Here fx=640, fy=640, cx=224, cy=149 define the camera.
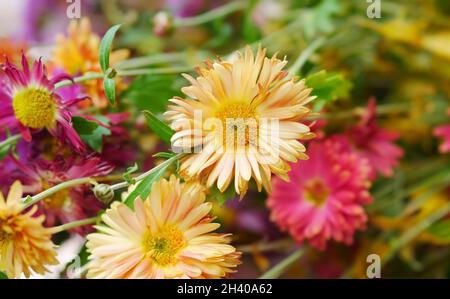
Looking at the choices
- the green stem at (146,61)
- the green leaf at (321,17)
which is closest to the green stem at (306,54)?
the green leaf at (321,17)

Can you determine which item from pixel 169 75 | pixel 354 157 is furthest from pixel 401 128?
pixel 169 75

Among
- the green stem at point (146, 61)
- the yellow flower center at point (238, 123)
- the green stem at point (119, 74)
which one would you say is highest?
the green stem at point (146, 61)

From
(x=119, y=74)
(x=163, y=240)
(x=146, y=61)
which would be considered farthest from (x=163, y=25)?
(x=163, y=240)

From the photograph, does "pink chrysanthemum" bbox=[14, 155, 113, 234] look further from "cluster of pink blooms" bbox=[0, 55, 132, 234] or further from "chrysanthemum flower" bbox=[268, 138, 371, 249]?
"chrysanthemum flower" bbox=[268, 138, 371, 249]

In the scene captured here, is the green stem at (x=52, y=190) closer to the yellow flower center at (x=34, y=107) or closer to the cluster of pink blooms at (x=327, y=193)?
the yellow flower center at (x=34, y=107)

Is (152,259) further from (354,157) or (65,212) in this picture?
(354,157)

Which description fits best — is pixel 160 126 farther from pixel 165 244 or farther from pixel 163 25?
pixel 163 25
